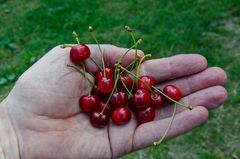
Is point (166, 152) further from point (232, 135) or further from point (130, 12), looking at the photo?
point (130, 12)

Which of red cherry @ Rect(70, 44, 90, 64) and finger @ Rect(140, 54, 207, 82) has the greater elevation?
red cherry @ Rect(70, 44, 90, 64)

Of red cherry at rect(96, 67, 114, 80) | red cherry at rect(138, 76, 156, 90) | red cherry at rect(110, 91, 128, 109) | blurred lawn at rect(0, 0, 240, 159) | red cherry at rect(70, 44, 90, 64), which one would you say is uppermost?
red cherry at rect(70, 44, 90, 64)

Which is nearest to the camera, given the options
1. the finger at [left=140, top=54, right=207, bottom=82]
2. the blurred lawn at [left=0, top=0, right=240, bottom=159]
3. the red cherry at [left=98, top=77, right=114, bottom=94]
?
the red cherry at [left=98, top=77, right=114, bottom=94]

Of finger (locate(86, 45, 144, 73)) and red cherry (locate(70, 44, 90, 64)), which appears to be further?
finger (locate(86, 45, 144, 73))

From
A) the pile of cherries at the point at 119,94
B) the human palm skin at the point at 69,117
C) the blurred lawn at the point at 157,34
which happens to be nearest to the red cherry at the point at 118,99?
the pile of cherries at the point at 119,94

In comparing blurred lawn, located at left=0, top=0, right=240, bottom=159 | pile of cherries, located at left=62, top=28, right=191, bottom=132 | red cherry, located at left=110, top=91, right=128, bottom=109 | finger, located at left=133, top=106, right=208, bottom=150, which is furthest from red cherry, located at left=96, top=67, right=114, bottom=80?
blurred lawn, located at left=0, top=0, right=240, bottom=159

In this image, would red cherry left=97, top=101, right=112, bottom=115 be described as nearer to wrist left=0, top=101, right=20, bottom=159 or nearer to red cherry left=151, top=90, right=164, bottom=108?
red cherry left=151, top=90, right=164, bottom=108

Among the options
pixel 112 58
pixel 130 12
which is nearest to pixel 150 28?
pixel 130 12

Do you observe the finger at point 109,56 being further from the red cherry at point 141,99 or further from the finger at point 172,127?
the finger at point 172,127

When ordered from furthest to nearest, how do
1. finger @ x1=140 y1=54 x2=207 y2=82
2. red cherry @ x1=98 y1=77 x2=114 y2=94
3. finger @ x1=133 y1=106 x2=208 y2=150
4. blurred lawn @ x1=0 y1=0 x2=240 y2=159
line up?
blurred lawn @ x1=0 y1=0 x2=240 y2=159 → finger @ x1=140 y1=54 x2=207 y2=82 → red cherry @ x1=98 y1=77 x2=114 y2=94 → finger @ x1=133 y1=106 x2=208 y2=150
